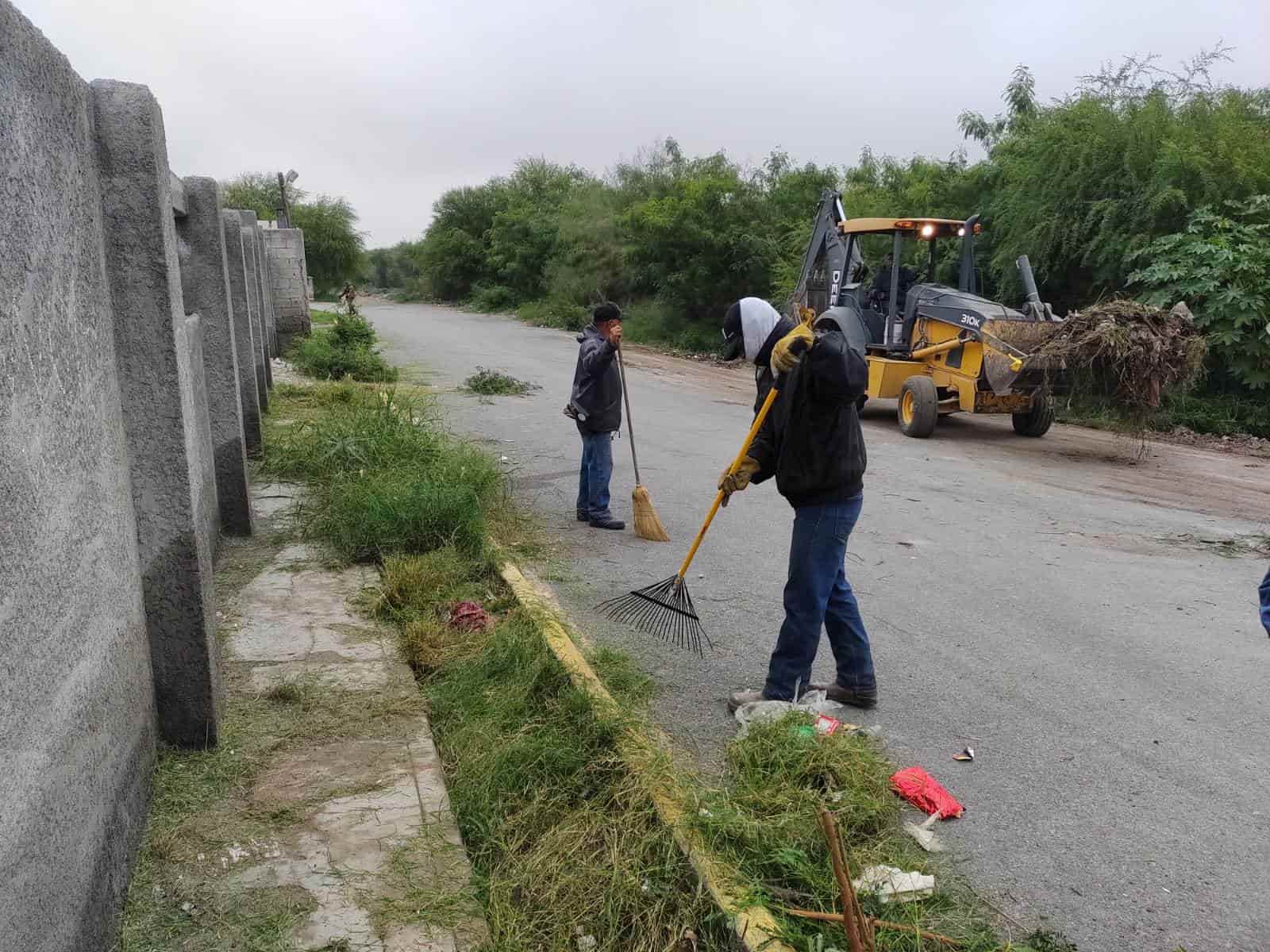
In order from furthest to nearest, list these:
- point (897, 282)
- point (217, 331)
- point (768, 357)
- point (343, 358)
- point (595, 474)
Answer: point (343, 358)
point (897, 282)
point (595, 474)
point (217, 331)
point (768, 357)

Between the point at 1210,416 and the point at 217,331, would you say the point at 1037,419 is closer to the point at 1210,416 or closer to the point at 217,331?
the point at 1210,416

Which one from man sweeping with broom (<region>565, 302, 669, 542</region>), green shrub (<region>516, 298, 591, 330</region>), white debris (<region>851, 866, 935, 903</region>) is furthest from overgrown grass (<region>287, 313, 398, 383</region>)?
green shrub (<region>516, 298, 591, 330</region>)

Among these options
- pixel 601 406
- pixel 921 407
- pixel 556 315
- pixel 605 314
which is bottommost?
pixel 556 315

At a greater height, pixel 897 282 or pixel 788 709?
pixel 897 282

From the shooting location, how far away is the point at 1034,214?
16547 millimetres

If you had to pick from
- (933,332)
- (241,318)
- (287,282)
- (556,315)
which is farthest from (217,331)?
(556,315)

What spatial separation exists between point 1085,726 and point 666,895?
7.67 ft

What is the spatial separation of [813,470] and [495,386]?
11.4m

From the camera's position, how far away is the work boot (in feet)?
14.7

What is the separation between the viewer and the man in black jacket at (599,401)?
741 cm

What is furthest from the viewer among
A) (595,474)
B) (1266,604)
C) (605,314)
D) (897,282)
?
(897,282)

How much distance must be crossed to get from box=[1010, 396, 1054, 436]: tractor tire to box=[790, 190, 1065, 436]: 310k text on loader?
13 millimetres

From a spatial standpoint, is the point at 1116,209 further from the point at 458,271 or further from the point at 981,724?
the point at 458,271

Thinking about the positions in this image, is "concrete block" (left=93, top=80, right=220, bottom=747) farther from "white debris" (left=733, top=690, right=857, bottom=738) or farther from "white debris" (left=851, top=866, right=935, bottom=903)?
"white debris" (left=851, top=866, right=935, bottom=903)
